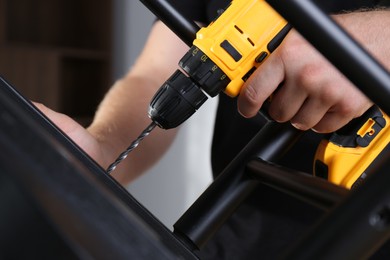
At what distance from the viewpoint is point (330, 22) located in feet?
0.97

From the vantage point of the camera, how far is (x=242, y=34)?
0.58 m

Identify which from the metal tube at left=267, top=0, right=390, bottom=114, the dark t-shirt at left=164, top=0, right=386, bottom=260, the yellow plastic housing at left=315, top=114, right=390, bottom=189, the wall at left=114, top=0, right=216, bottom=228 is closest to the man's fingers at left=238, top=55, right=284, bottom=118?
the yellow plastic housing at left=315, top=114, right=390, bottom=189

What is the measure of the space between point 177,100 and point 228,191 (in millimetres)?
99

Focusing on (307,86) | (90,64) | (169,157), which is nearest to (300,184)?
(307,86)

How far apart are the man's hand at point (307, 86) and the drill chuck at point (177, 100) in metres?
0.04

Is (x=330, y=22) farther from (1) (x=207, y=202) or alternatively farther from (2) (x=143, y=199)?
(2) (x=143, y=199)

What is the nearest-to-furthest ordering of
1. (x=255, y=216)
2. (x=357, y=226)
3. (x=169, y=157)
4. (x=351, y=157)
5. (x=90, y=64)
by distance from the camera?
(x=357, y=226) < (x=351, y=157) < (x=255, y=216) < (x=169, y=157) < (x=90, y=64)

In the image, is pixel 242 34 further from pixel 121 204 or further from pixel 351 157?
pixel 121 204

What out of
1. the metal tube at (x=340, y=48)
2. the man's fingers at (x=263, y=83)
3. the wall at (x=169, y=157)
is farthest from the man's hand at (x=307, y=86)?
the wall at (x=169, y=157)

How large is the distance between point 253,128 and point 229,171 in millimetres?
399

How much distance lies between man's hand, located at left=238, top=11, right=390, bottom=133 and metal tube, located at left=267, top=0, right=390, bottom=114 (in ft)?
0.79

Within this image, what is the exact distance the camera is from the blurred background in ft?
7.13

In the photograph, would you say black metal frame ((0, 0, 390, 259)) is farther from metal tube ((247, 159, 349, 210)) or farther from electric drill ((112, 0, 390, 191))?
electric drill ((112, 0, 390, 191))

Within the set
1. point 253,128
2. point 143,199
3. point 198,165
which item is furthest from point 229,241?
point 143,199
